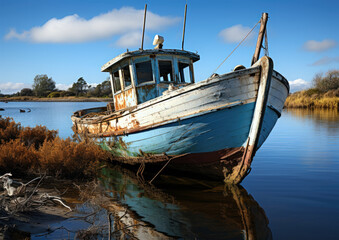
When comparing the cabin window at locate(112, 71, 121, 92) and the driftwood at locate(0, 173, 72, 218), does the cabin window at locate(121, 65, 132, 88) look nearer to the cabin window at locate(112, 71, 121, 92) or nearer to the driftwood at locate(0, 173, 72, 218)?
the cabin window at locate(112, 71, 121, 92)

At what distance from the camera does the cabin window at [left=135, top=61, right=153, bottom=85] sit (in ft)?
24.1

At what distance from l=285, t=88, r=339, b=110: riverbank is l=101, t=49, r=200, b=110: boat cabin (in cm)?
2803

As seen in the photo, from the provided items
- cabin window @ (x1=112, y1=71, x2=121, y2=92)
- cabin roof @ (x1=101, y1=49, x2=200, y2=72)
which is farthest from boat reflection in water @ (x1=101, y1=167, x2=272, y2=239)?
cabin roof @ (x1=101, y1=49, x2=200, y2=72)

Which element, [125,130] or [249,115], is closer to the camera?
[249,115]

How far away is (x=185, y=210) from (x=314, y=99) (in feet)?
107

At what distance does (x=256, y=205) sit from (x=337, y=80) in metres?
37.7

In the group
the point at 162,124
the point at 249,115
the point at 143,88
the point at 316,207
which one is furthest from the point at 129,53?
the point at 316,207

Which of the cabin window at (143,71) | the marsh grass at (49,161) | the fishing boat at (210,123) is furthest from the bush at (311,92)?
the marsh grass at (49,161)

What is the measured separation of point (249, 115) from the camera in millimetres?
5230

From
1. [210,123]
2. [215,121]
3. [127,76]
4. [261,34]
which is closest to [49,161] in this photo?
[127,76]

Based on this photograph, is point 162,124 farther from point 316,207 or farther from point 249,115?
point 316,207

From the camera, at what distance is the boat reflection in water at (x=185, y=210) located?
12.7 feet

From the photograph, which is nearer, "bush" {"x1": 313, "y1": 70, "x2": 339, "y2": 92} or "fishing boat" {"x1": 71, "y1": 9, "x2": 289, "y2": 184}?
"fishing boat" {"x1": 71, "y1": 9, "x2": 289, "y2": 184}

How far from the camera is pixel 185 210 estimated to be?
468 cm
